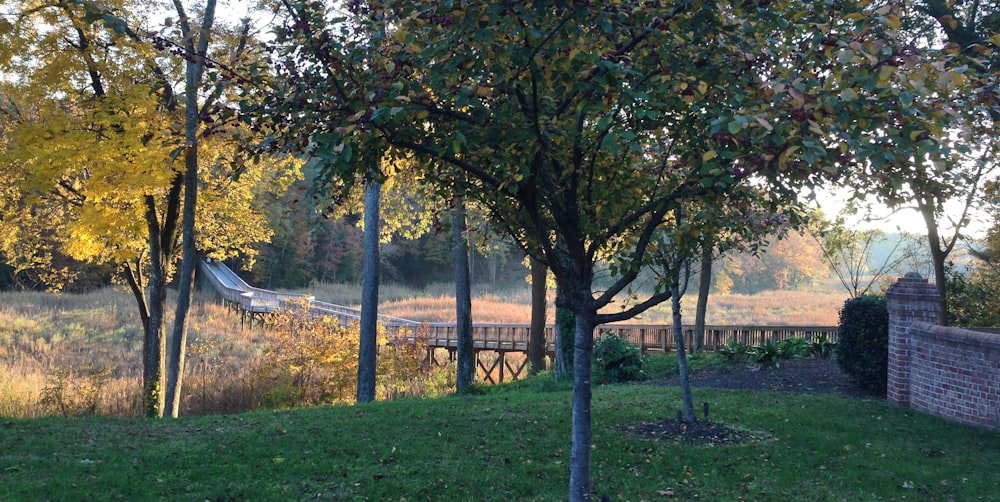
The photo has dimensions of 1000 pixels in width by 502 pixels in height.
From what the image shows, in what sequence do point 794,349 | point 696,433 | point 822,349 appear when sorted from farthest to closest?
point 822,349 → point 794,349 → point 696,433

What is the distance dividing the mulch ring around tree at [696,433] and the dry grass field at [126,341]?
9.68 meters

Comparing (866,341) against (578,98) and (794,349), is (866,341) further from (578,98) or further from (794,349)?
(578,98)

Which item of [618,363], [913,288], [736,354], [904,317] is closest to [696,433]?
[904,317]

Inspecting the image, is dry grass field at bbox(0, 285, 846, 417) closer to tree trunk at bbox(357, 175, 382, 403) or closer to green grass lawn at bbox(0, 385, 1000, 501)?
tree trunk at bbox(357, 175, 382, 403)

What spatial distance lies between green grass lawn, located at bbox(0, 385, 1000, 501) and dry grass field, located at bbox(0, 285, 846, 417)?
4320 mm

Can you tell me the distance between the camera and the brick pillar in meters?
9.74

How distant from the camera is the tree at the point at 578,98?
3.57 meters

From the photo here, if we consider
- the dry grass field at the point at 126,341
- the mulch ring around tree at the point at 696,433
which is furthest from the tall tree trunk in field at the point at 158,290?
the mulch ring around tree at the point at 696,433

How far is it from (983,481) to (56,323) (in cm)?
2942

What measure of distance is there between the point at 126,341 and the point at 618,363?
18.6 meters

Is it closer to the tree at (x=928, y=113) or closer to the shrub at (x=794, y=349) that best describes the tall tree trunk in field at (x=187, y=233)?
the tree at (x=928, y=113)

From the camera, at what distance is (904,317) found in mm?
9914

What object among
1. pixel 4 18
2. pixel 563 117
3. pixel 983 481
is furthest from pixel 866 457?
pixel 4 18

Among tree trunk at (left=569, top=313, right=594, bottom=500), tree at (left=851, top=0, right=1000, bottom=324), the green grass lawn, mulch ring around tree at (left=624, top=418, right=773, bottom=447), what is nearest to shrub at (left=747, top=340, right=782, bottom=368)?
the green grass lawn
